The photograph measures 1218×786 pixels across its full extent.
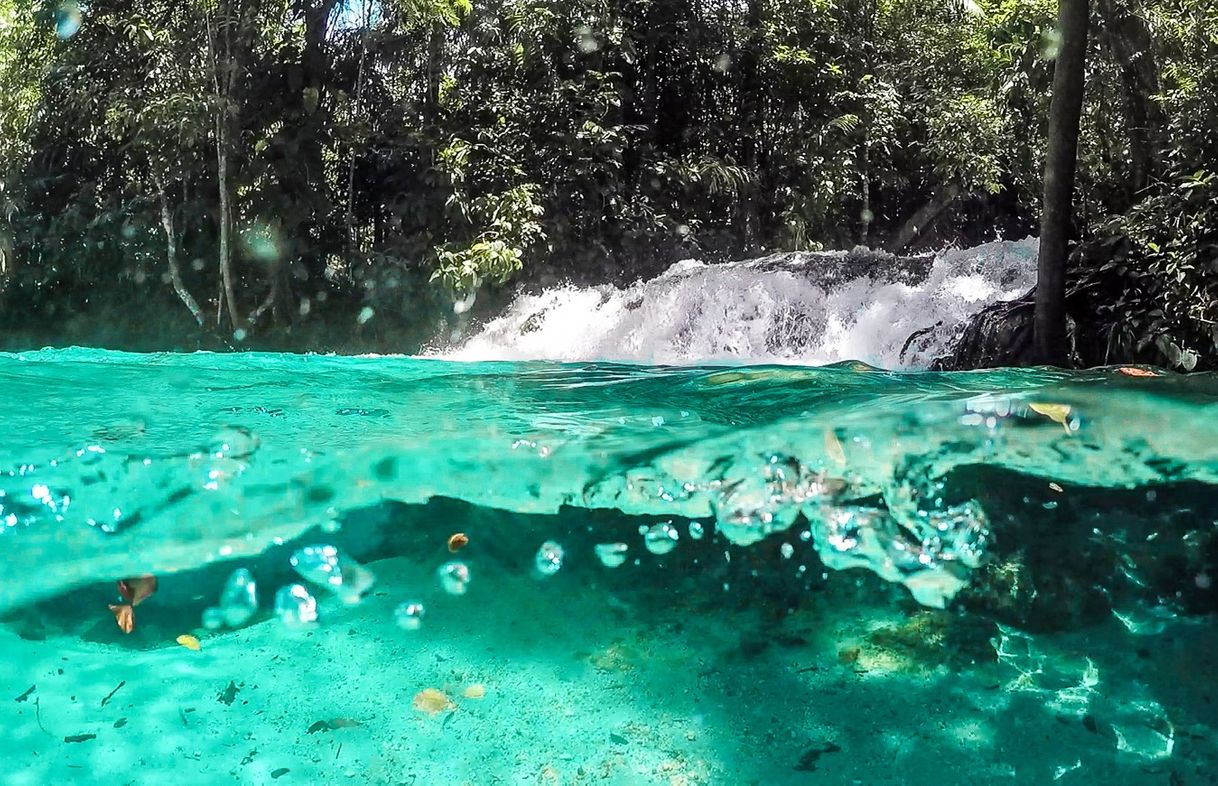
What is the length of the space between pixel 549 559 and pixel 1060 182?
563 centimetres

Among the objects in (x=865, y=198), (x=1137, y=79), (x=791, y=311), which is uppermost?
(x=1137, y=79)

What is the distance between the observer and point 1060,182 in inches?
288

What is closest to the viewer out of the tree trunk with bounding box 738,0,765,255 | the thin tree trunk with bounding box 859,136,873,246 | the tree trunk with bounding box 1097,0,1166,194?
the tree trunk with bounding box 1097,0,1166,194

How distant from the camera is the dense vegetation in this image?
13.9m

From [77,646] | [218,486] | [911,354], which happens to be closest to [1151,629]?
[218,486]

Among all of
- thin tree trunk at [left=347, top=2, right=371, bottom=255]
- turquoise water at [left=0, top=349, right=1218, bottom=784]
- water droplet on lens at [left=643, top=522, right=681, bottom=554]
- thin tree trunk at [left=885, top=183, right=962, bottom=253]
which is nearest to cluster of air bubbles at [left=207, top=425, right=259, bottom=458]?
turquoise water at [left=0, top=349, right=1218, bottom=784]

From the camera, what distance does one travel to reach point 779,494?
10.4 ft

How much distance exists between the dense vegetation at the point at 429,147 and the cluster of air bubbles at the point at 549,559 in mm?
9615

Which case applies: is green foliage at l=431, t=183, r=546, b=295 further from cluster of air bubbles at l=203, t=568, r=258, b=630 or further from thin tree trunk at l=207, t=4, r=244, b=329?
cluster of air bubbles at l=203, t=568, r=258, b=630

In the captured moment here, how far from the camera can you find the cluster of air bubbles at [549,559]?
10.8 feet

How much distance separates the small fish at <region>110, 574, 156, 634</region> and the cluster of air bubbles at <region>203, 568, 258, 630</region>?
20 cm

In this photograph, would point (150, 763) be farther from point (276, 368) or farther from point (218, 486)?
point (276, 368)

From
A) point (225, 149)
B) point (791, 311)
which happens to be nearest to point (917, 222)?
point (791, 311)

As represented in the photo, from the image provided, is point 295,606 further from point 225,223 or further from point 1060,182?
point 225,223
